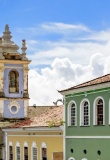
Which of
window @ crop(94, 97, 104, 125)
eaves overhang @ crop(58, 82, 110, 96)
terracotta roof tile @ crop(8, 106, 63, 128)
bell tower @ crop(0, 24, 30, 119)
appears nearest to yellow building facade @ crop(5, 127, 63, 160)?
terracotta roof tile @ crop(8, 106, 63, 128)

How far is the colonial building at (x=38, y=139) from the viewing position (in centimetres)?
3259

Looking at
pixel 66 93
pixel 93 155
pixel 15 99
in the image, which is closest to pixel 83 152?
pixel 93 155

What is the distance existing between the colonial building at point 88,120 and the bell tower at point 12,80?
44.5 ft

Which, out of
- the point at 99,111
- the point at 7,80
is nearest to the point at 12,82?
the point at 7,80

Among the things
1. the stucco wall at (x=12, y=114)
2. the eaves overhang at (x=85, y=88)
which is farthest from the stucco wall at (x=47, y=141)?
the stucco wall at (x=12, y=114)

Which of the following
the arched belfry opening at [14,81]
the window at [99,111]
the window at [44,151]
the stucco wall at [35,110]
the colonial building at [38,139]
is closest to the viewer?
the window at [99,111]

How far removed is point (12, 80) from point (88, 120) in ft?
55.6

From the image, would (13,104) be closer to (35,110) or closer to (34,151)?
(35,110)

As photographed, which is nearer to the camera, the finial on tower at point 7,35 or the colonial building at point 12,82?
the colonial building at point 12,82

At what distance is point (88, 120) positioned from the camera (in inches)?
1156

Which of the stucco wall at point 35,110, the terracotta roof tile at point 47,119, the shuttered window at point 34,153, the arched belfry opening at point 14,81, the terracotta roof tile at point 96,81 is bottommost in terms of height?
the shuttered window at point 34,153

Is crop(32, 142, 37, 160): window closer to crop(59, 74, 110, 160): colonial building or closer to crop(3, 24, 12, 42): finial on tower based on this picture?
crop(59, 74, 110, 160): colonial building

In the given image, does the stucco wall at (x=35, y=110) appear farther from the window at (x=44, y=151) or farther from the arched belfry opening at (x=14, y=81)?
the window at (x=44, y=151)

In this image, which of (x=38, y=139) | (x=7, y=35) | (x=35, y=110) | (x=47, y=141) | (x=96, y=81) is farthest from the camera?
(x=35, y=110)
